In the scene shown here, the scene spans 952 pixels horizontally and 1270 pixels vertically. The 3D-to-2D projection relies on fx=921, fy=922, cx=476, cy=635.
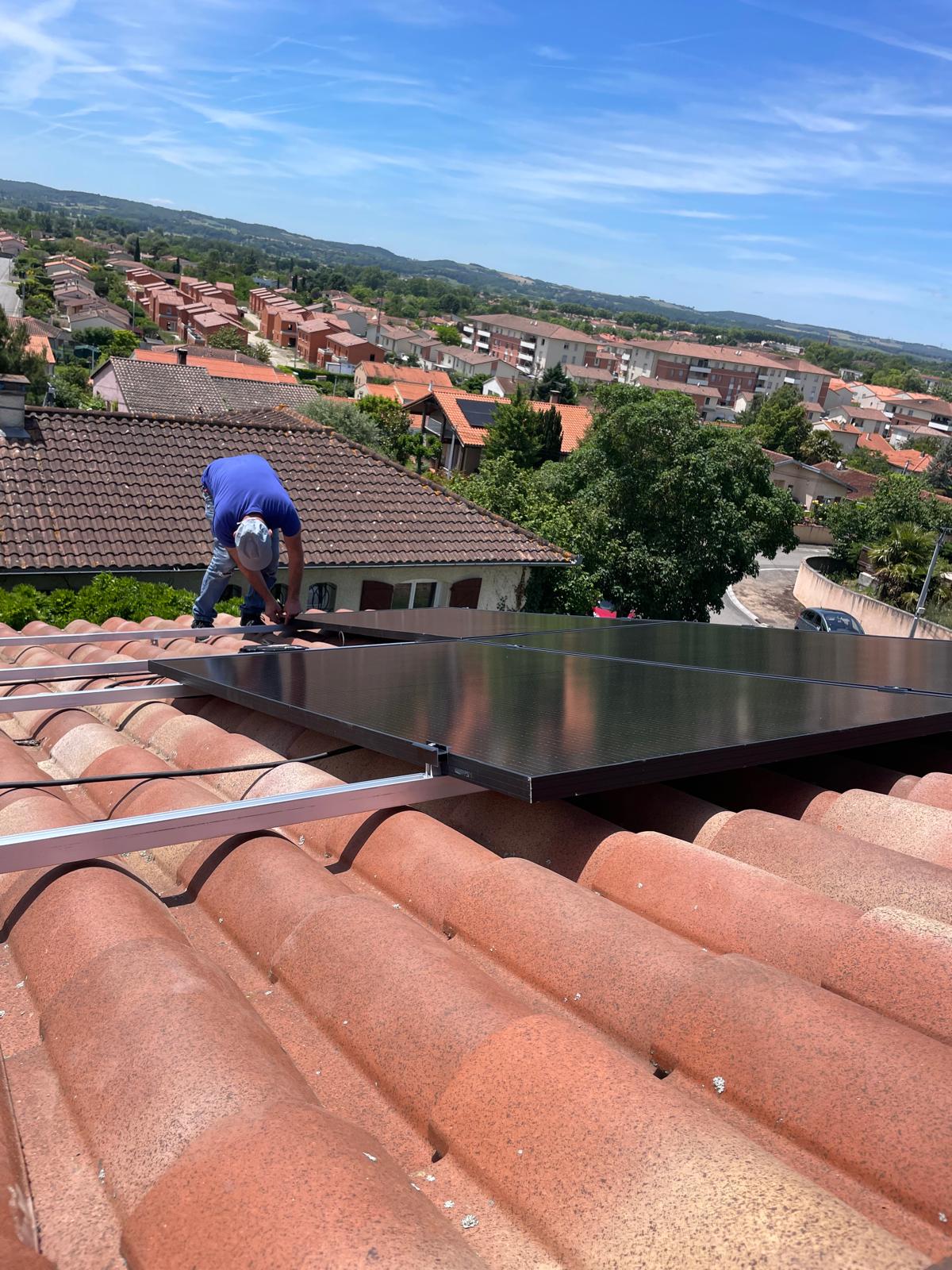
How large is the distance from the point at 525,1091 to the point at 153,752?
2.97m

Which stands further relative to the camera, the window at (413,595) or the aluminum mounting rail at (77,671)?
the window at (413,595)

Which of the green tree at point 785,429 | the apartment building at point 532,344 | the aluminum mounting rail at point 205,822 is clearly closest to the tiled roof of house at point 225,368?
the green tree at point 785,429

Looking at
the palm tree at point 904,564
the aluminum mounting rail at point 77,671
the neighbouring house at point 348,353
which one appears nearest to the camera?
the aluminum mounting rail at point 77,671

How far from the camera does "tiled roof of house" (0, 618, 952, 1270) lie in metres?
1.37

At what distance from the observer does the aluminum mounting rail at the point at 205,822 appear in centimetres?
225

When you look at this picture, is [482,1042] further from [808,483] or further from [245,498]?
[808,483]

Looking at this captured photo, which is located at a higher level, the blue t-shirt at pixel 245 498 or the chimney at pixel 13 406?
the blue t-shirt at pixel 245 498

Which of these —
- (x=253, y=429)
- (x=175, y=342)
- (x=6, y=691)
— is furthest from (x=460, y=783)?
(x=175, y=342)

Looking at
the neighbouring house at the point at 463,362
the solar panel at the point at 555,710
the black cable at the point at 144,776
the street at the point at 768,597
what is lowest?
the street at the point at 768,597

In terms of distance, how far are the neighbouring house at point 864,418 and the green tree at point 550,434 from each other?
8565 centimetres

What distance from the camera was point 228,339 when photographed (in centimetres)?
11038

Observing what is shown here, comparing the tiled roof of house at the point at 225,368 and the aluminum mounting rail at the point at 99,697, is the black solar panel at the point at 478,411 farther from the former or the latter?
the aluminum mounting rail at the point at 99,697

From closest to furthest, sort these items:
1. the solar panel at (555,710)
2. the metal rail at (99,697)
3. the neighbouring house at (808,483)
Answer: the solar panel at (555,710)
the metal rail at (99,697)
the neighbouring house at (808,483)

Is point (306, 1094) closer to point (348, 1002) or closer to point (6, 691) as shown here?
point (348, 1002)
